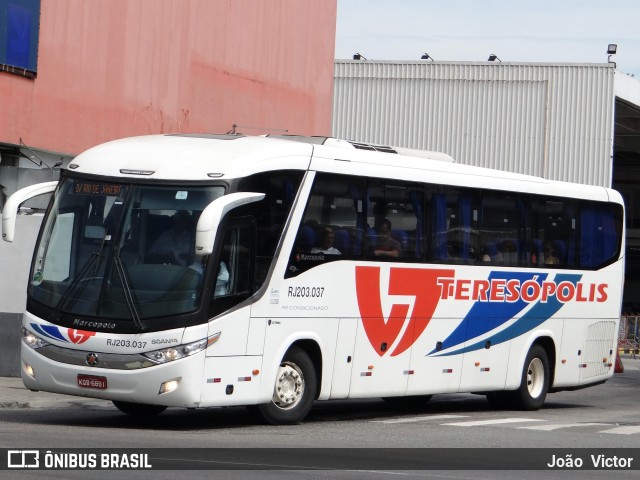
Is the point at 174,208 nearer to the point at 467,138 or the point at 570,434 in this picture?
the point at 570,434

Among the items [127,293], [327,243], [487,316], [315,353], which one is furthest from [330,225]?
[487,316]

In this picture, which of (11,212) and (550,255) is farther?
(550,255)

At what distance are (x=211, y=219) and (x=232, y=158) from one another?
1458mm

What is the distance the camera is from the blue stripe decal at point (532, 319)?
63.5 feet

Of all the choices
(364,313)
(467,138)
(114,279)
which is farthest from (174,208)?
(467,138)

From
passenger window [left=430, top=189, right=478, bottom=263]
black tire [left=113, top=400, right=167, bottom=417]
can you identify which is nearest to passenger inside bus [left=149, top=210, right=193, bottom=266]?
black tire [left=113, top=400, right=167, bottom=417]

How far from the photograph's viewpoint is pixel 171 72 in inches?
1037

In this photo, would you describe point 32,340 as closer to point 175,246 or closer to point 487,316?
point 175,246

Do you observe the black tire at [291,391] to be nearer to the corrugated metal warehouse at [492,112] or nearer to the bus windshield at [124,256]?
the bus windshield at [124,256]

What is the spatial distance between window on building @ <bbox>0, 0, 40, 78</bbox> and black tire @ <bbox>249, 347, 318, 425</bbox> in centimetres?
869

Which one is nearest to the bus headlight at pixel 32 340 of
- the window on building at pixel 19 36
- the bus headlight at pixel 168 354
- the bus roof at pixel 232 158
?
the bus headlight at pixel 168 354

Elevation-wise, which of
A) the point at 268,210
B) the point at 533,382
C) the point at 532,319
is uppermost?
the point at 268,210

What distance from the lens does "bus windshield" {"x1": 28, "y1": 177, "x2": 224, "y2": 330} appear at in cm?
1441

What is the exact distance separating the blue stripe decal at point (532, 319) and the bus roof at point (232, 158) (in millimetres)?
2740
